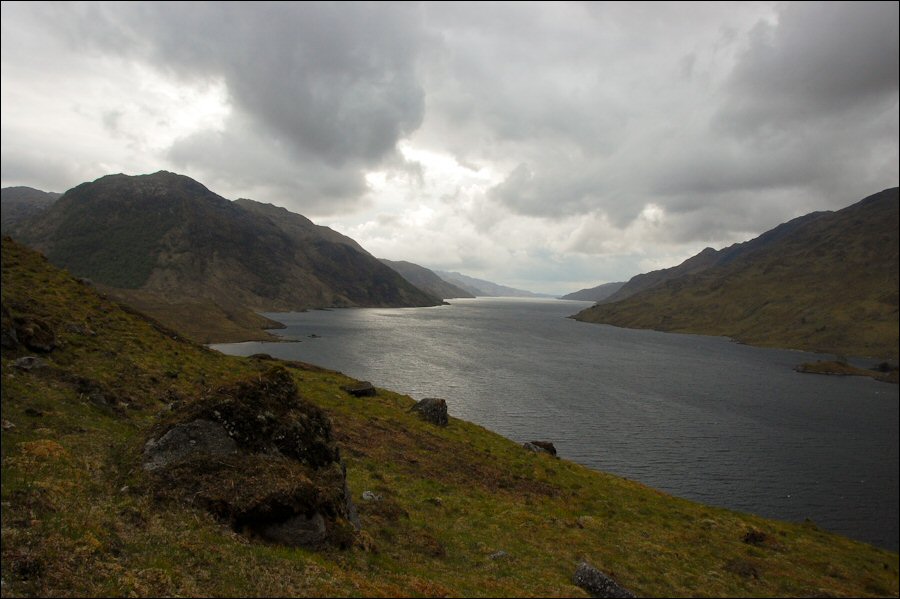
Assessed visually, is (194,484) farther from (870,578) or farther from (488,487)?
(870,578)

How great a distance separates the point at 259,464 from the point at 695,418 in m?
93.5

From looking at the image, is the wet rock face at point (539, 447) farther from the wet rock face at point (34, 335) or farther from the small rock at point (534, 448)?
the wet rock face at point (34, 335)

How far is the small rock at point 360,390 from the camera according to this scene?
59359 mm

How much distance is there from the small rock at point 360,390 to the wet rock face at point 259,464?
3501 cm

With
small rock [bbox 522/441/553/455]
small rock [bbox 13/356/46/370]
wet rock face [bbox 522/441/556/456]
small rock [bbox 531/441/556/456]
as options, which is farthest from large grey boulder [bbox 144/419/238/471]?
small rock [bbox 531/441/556/456]

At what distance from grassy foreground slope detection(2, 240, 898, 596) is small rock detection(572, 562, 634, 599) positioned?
73 centimetres

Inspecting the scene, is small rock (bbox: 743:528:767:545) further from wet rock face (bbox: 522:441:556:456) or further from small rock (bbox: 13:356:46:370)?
small rock (bbox: 13:356:46:370)

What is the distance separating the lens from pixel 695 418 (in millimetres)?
90688

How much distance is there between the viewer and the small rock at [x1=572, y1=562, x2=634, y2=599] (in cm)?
2155

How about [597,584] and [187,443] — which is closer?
[187,443]

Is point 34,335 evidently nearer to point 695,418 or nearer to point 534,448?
point 534,448

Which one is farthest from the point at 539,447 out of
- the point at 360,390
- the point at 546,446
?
the point at 360,390

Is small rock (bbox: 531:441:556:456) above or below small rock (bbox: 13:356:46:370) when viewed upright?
below

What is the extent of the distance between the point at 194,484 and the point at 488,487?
25.8 metres
